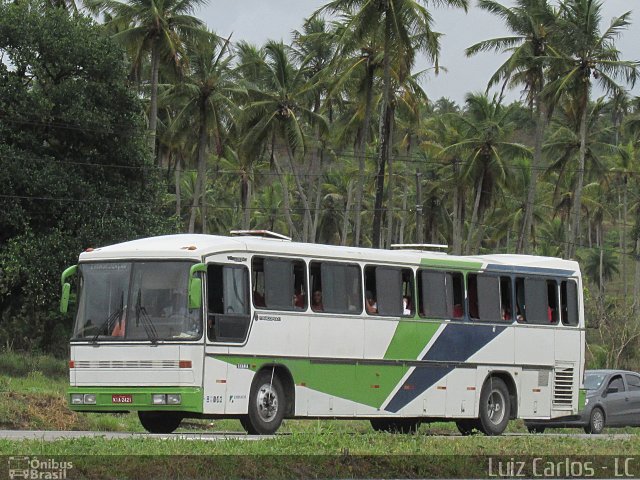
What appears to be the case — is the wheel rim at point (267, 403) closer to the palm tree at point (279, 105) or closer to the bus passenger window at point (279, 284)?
the bus passenger window at point (279, 284)

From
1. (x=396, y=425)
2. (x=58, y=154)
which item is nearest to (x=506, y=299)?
(x=396, y=425)

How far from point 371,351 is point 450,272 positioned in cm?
245

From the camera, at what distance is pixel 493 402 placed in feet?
74.9

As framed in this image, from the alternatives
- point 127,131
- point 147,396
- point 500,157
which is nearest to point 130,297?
point 147,396

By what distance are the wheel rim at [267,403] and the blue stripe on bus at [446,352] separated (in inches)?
97.0

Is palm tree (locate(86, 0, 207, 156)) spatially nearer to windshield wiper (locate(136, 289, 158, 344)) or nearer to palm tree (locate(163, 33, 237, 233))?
palm tree (locate(163, 33, 237, 233))

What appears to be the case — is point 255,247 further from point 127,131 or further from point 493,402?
point 127,131

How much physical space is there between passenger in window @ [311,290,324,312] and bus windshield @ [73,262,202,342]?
2316 mm

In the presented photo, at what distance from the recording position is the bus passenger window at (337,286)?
19750 mm

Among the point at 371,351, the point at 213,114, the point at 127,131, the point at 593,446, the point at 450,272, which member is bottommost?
the point at 593,446

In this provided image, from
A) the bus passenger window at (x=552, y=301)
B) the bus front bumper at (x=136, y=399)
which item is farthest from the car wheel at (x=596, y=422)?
the bus front bumper at (x=136, y=399)

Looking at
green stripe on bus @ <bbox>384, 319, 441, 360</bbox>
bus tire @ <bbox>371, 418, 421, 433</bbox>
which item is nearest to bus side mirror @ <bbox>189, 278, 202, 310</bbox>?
green stripe on bus @ <bbox>384, 319, 441, 360</bbox>

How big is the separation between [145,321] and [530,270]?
323 inches

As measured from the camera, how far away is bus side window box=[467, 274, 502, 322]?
22.4 m
